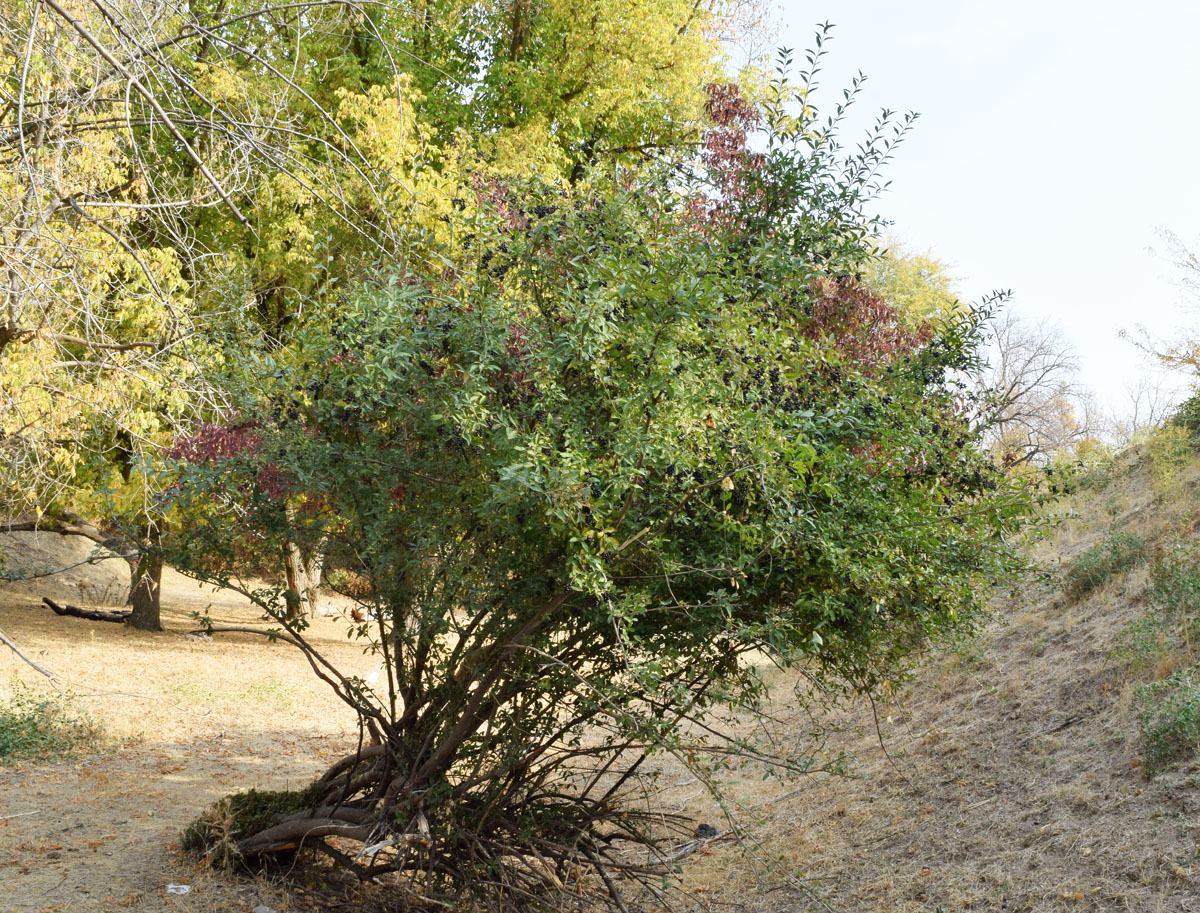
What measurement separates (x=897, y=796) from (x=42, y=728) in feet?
25.3

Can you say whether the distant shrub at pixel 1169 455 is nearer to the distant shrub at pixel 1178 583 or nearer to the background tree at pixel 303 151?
the distant shrub at pixel 1178 583

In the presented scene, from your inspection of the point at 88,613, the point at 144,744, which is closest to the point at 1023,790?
the point at 144,744

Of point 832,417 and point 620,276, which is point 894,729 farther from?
point 620,276

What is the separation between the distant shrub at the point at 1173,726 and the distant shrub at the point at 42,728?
886 centimetres

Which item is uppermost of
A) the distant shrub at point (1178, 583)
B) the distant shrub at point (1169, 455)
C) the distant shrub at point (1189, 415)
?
the distant shrub at point (1189, 415)

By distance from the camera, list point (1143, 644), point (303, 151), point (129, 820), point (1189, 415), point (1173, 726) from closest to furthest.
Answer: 1. point (1173, 726)
2. point (129, 820)
3. point (1143, 644)
4. point (303, 151)
5. point (1189, 415)

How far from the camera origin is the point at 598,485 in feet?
12.3

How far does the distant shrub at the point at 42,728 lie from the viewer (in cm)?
871

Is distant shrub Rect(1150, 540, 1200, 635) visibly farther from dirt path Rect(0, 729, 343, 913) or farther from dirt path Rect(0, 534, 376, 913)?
dirt path Rect(0, 729, 343, 913)

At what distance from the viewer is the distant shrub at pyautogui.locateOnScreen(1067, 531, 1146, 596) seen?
9930mm

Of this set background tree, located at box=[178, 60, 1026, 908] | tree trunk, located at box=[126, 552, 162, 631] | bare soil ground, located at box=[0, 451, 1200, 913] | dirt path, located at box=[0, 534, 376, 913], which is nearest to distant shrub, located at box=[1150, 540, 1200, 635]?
bare soil ground, located at box=[0, 451, 1200, 913]

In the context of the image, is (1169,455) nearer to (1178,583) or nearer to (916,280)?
(1178,583)

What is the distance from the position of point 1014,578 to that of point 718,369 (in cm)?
220

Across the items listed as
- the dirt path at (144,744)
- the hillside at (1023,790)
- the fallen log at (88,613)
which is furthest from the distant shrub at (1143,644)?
the fallen log at (88,613)
